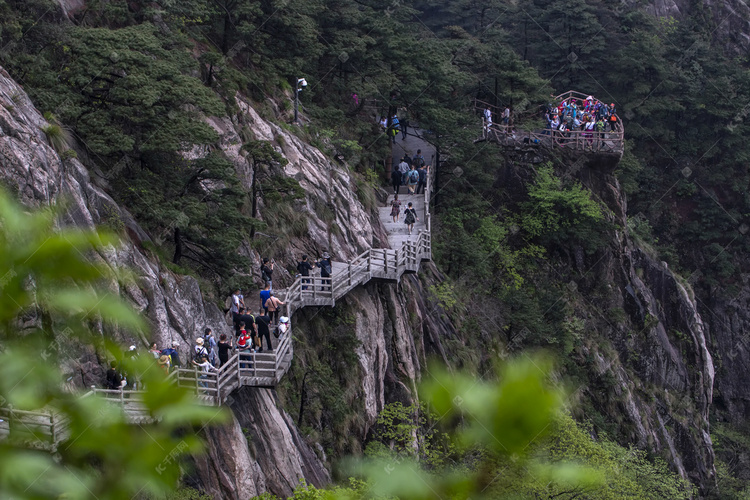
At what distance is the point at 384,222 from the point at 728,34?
31.7 metres

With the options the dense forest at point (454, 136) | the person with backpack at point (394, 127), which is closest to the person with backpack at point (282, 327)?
the dense forest at point (454, 136)

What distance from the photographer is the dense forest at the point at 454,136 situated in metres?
16.0

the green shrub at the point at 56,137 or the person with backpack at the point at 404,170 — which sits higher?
the person with backpack at the point at 404,170

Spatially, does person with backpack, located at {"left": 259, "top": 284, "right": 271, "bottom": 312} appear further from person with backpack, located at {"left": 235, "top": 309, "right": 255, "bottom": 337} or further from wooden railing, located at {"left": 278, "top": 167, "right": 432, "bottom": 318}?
person with backpack, located at {"left": 235, "top": 309, "right": 255, "bottom": 337}

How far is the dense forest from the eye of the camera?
16.0 metres

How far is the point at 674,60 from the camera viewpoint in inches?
1668

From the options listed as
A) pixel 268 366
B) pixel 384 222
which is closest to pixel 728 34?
pixel 384 222

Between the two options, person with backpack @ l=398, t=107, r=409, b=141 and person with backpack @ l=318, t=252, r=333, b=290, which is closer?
person with backpack @ l=318, t=252, r=333, b=290

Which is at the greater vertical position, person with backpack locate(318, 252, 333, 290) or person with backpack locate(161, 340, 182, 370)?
person with backpack locate(318, 252, 333, 290)

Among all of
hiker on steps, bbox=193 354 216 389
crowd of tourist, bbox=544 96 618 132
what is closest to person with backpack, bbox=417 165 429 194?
crowd of tourist, bbox=544 96 618 132

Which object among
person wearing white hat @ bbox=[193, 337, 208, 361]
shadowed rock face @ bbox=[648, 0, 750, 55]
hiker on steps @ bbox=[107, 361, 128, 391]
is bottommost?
hiker on steps @ bbox=[107, 361, 128, 391]

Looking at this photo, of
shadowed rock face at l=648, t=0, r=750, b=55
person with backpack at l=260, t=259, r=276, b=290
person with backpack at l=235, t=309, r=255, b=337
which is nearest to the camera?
person with backpack at l=235, t=309, r=255, b=337

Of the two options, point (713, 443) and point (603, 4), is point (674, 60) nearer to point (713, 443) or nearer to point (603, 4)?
point (603, 4)

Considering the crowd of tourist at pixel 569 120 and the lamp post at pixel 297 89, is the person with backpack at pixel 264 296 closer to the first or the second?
the lamp post at pixel 297 89
